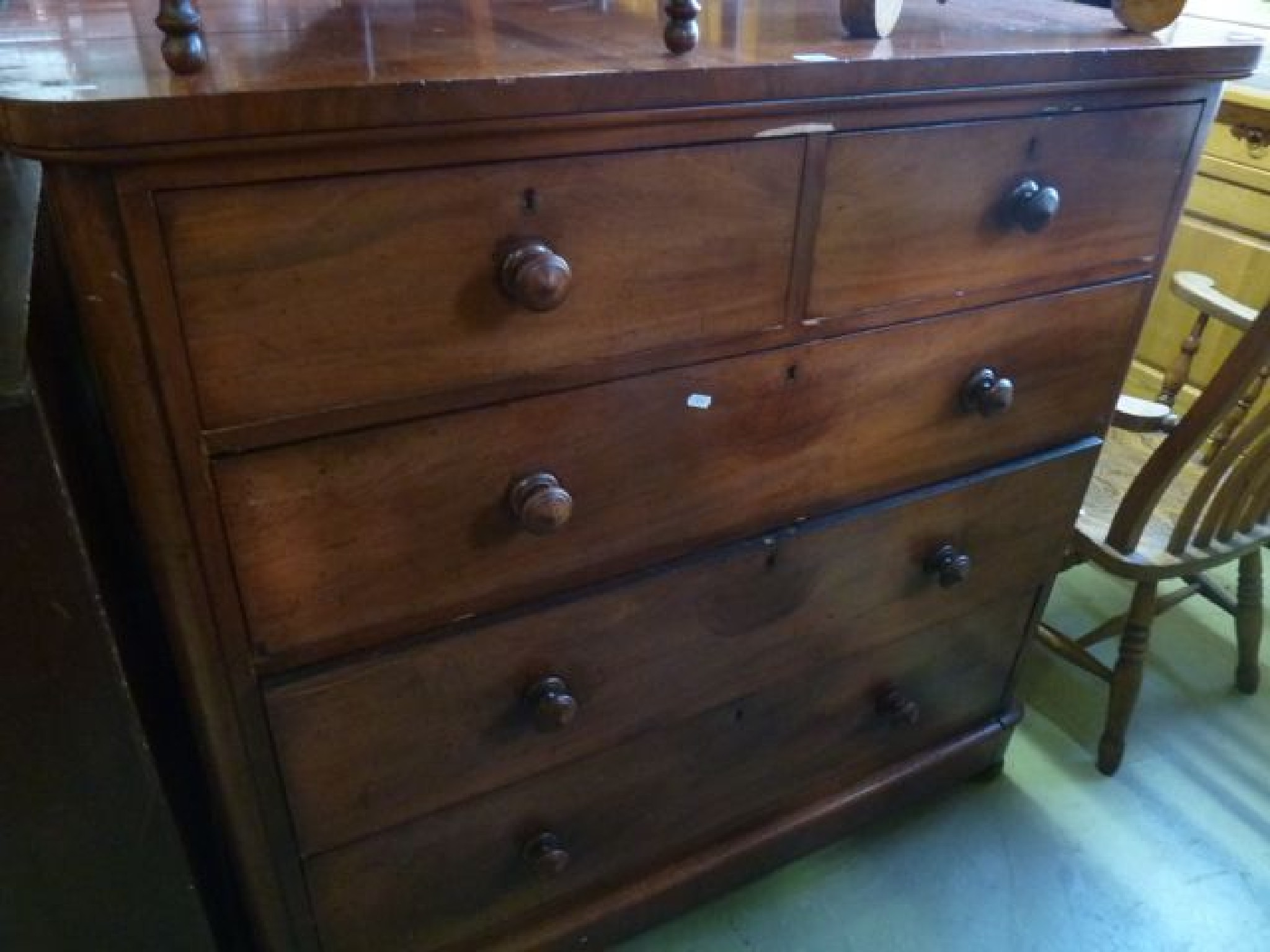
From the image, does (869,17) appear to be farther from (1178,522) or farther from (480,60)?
(1178,522)

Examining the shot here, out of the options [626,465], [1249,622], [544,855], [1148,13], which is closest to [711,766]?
[544,855]

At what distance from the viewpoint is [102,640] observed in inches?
26.5

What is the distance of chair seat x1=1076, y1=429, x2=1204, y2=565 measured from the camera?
1353mm

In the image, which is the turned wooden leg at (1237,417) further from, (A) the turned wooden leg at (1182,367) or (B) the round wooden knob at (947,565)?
(B) the round wooden knob at (947,565)

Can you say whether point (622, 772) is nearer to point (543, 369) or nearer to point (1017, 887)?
point (543, 369)

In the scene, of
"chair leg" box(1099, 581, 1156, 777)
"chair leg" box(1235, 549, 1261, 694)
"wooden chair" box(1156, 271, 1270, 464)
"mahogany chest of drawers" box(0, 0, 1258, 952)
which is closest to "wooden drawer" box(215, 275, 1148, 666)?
"mahogany chest of drawers" box(0, 0, 1258, 952)

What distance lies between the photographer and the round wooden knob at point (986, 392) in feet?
3.16

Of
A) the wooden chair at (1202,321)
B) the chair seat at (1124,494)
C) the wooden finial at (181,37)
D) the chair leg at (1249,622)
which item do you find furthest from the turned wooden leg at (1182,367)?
the wooden finial at (181,37)

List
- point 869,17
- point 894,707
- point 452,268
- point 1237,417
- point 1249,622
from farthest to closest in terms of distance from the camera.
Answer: point 1237,417, point 1249,622, point 894,707, point 869,17, point 452,268

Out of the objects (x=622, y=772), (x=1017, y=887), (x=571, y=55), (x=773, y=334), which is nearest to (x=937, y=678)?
(x=1017, y=887)

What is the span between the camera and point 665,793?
1081 millimetres

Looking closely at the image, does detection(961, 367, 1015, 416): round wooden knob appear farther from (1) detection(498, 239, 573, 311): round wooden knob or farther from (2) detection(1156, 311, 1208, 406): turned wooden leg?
(2) detection(1156, 311, 1208, 406): turned wooden leg

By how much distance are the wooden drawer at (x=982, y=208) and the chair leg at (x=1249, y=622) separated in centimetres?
79

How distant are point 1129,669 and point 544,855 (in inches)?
35.9
